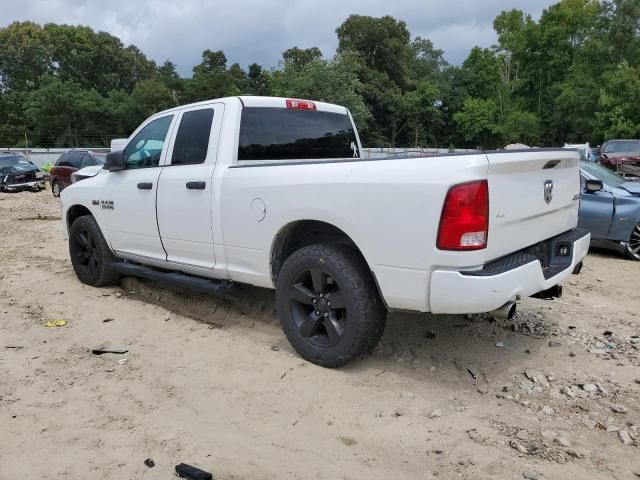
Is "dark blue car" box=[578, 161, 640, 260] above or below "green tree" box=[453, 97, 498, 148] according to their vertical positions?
below

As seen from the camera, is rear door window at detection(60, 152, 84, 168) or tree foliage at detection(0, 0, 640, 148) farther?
tree foliage at detection(0, 0, 640, 148)

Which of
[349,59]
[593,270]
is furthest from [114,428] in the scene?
[349,59]

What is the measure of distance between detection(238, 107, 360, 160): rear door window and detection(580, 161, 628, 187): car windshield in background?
4.66 m

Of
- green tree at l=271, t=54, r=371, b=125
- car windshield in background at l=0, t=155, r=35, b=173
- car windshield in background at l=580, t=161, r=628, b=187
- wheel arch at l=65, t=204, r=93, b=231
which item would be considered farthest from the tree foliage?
wheel arch at l=65, t=204, r=93, b=231

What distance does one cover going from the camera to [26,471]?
2.74 metres

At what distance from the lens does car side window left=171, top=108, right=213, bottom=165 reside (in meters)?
4.53

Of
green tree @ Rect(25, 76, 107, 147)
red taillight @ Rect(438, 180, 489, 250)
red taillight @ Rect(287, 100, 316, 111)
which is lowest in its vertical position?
red taillight @ Rect(438, 180, 489, 250)

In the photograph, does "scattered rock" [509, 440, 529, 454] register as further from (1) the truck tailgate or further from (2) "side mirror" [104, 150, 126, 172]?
(2) "side mirror" [104, 150, 126, 172]

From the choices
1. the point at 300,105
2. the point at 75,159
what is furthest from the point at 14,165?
the point at 300,105

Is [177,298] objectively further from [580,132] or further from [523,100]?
[523,100]

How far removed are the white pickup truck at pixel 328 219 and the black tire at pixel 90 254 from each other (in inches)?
8.1

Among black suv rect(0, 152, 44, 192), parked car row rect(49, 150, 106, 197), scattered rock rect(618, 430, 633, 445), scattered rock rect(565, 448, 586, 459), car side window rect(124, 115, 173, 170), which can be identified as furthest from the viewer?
black suv rect(0, 152, 44, 192)

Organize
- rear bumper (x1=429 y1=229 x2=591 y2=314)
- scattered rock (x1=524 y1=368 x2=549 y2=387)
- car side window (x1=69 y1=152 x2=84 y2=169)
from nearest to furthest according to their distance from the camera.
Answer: rear bumper (x1=429 y1=229 x2=591 y2=314), scattered rock (x1=524 y1=368 x2=549 y2=387), car side window (x1=69 y1=152 x2=84 y2=169)

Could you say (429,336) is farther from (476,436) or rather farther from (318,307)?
(476,436)
